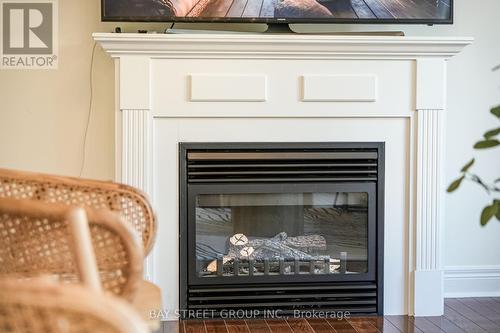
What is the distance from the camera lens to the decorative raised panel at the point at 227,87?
9.66 ft

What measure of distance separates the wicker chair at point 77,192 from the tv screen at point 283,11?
148cm

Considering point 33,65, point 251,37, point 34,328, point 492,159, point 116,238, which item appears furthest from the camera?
point 492,159

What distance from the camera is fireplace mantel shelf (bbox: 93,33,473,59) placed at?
114 inches

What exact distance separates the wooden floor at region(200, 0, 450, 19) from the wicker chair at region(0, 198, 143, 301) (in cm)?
178

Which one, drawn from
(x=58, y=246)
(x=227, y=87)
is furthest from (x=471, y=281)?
(x=58, y=246)

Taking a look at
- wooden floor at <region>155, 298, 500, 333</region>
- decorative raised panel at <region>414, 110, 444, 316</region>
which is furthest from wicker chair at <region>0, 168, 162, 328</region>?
decorative raised panel at <region>414, 110, 444, 316</region>

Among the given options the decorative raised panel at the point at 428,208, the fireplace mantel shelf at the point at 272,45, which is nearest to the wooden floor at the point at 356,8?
the fireplace mantel shelf at the point at 272,45

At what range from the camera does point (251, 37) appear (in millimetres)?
2906

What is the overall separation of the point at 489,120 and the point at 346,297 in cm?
116

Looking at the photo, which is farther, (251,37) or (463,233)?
(463,233)

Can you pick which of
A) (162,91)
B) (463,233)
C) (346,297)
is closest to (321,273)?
(346,297)

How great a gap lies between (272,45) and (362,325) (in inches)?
49.3

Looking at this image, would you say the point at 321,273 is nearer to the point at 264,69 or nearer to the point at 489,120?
the point at 264,69

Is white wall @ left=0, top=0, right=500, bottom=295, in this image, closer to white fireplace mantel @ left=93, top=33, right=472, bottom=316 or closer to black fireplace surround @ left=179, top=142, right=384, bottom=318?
white fireplace mantel @ left=93, top=33, right=472, bottom=316
